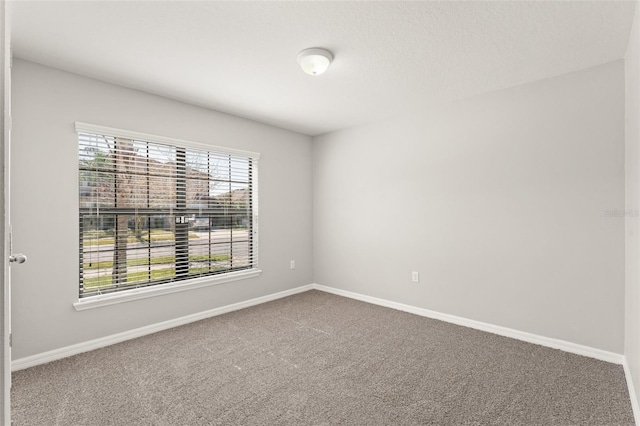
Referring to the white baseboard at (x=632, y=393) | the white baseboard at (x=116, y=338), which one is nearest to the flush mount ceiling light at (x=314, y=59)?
the white baseboard at (x=116, y=338)

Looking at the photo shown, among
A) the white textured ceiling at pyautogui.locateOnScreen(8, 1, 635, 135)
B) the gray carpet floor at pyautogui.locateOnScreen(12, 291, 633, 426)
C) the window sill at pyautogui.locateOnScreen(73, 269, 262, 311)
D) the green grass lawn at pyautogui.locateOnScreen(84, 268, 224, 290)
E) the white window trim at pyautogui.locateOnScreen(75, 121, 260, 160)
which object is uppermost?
the white textured ceiling at pyautogui.locateOnScreen(8, 1, 635, 135)

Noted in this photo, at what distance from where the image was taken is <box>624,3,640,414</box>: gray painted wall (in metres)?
1.87

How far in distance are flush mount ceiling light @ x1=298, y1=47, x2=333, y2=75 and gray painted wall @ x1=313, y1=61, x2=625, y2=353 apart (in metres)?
1.71

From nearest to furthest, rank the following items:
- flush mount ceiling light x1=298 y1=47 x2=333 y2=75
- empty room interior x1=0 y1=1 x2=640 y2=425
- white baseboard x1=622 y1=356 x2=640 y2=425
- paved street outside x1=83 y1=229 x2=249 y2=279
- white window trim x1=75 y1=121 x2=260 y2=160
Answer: white baseboard x1=622 y1=356 x2=640 y2=425 < empty room interior x1=0 y1=1 x2=640 y2=425 < flush mount ceiling light x1=298 y1=47 x2=333 y2=75 < white window trim x1=75 y1=121 x2=260 y2=160 < paved street outside x1=83 y1=229 x2=249 y2=279

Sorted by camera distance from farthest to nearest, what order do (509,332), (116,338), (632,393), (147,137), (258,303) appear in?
(258,303)
(147,137)
(509,332)
(116,338)
(632,393)

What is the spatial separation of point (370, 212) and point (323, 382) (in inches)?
93.5

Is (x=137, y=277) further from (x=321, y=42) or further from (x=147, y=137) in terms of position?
(x=321, y=42)

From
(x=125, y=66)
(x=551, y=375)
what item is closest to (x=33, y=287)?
(x=125, y=66)

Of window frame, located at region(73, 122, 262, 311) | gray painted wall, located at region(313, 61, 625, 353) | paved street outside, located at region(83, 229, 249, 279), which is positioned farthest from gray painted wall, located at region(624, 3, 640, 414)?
paved street outside, located at region(83, 229, 249, 279)

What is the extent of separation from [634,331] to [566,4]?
2.10m

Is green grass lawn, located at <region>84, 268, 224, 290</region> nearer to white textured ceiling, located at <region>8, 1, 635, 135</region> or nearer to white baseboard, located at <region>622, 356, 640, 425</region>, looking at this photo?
white textured ceiling, located at <region>8, 1, 635, 135</region>

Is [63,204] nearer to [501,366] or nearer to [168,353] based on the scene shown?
[168,353]

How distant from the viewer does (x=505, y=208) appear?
3020mm

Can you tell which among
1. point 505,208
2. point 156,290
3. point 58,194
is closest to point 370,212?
point 505,208
